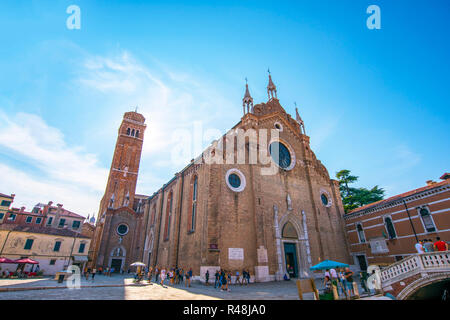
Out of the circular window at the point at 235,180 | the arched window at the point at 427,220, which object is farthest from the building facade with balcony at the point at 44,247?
the arched window at the point at 427,220

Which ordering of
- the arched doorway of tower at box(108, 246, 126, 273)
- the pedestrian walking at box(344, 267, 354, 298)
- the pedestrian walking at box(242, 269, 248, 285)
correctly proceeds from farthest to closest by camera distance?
the arched doorway of tower at box(108, 246, 126, 273)
the pedestrian walking at box(242, 269, 248, 285)
the pedestrian walking at box(344, 267, 354, 298)

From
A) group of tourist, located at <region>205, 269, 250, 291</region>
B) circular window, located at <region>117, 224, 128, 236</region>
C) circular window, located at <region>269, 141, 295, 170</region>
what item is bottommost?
group of tourist, located at <region>205, 269, 250, 291</region>

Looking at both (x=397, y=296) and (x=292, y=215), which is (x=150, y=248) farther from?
(x=397, y=296)

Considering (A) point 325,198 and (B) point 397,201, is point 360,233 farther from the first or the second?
(B) point 397,201

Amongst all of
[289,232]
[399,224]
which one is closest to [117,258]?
[289,232]

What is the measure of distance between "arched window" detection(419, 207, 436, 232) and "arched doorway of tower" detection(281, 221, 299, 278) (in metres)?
10.5

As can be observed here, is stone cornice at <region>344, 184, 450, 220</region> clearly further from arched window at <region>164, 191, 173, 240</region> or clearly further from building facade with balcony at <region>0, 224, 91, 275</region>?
building facade with balcony at <region>0, 224, 91, 275</region>

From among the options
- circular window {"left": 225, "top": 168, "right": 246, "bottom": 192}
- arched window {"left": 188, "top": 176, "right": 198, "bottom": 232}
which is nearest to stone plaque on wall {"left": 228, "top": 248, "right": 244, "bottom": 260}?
arched window {"left": 188, "top": 176, "right": 198, "bottom": 232}

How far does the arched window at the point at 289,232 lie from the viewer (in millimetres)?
21225

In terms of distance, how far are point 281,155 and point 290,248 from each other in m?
10.0

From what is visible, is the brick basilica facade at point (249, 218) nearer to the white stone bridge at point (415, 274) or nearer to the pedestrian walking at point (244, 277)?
the pedestrian walking at point (244, 277)

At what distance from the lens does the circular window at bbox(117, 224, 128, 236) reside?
3447cm

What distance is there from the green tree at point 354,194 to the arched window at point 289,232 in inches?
632

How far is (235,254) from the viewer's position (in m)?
17.9
